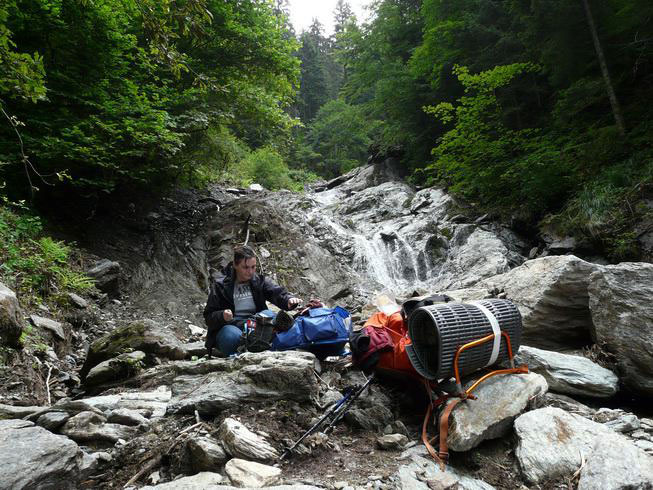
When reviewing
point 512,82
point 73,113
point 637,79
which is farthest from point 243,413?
point 512,82

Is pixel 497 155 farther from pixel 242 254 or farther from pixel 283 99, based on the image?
Result: pixel 242 254

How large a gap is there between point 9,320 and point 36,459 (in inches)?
81.2

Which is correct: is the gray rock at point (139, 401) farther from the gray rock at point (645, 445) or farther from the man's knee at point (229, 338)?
the gray rock at point (645, 445)

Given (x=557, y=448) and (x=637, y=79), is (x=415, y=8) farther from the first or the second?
(x=557, y=448)

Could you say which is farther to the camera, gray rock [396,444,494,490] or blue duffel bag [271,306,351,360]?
blue duffel bag [271,306,351,360]

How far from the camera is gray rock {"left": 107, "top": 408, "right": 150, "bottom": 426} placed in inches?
111

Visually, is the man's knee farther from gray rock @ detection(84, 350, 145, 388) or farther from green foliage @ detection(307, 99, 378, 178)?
green foliage @ detection(307, 99, 378, 178)

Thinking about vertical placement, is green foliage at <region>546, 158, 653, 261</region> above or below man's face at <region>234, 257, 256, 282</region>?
below

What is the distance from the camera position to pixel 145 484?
87.1 inches

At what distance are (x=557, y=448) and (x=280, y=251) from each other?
821cm

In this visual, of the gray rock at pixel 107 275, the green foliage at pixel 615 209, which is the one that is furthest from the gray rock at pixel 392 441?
the green foliage at pixel 615 209

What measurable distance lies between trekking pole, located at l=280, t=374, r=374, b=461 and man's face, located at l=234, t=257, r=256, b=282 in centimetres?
179

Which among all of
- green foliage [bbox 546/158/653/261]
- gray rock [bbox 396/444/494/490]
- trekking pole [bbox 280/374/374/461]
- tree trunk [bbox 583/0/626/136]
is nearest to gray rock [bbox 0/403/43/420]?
trekking pole [bbox 280/374/374/461]

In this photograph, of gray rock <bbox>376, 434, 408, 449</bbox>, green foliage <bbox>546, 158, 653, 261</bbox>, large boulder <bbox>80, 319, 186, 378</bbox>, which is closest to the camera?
gray rock <bbox>376, 434, 408, 449</bbox>
